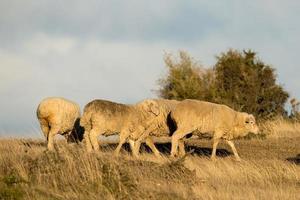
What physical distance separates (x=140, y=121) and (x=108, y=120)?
168 centimetres

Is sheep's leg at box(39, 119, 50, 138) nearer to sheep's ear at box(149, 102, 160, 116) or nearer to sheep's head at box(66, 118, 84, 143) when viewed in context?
sheep's head at box(66, 118, 84, 143)

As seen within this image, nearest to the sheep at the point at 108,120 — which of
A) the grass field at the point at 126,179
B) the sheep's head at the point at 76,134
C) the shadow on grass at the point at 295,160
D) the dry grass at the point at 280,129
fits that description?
the sheep's head at the point at 76,134

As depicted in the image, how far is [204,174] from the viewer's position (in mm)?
16812

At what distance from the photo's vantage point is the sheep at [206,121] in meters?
23.0

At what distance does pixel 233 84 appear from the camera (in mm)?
39531

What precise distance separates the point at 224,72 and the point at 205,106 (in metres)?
17.3

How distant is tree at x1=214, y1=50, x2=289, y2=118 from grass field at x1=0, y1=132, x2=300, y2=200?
Answer: 19447mm

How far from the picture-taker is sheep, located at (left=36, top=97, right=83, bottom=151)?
21.5 m

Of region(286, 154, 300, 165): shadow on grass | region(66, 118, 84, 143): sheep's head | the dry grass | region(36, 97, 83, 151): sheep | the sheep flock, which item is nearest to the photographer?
the sheep flock

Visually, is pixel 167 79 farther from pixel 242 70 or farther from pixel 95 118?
pixel 95 118

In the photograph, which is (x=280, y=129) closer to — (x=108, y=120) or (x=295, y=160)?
(x=295, y=160)

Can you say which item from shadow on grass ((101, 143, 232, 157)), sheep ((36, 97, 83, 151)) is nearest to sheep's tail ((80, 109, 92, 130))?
sheep ((36, 97, 83, 151))

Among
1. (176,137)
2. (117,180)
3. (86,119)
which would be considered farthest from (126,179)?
(176,137)

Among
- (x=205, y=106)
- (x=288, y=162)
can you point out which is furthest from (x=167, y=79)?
(x=288, y=162)
